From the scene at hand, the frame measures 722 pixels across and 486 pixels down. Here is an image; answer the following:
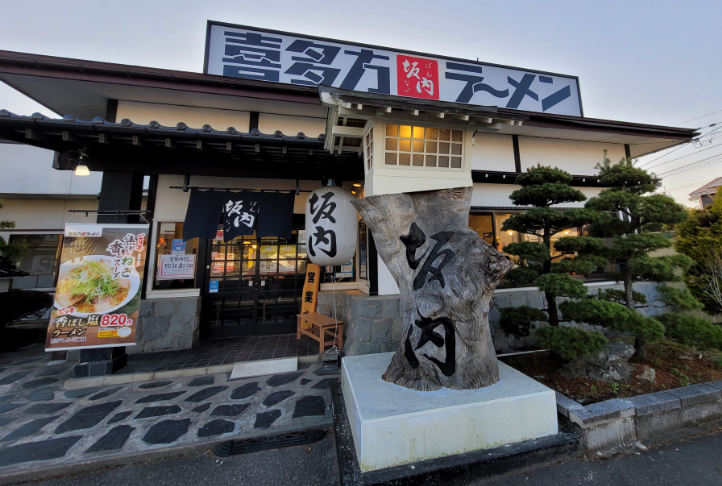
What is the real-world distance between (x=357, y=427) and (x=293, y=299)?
5005mm

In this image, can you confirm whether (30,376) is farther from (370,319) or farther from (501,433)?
(501,433)

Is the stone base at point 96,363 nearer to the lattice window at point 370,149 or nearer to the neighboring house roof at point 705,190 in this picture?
the lattice window at point 370,149

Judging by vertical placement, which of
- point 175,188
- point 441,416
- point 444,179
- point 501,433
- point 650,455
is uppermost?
point 175,188

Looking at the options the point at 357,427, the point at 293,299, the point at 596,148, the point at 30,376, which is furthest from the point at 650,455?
the point at 30,376

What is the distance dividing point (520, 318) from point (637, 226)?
89.2 inches

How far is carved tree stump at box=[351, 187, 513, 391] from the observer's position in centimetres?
288

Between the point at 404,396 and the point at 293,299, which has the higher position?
the point at 293,299

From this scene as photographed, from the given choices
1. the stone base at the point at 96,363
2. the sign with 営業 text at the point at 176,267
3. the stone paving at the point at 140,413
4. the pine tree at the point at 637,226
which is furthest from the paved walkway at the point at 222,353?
the pine tree at the point at 637,226

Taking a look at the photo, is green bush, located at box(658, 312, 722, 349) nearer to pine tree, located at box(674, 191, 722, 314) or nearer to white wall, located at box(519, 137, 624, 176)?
pine tree, located at box(674, 191, 722, 314)

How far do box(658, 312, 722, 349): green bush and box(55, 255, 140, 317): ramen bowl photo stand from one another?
8942 mm

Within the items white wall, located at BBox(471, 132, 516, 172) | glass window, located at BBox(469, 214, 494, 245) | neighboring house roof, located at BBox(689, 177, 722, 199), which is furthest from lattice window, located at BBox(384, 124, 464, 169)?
neighboring house roof, located at BBox(689, 177, 722, 199)

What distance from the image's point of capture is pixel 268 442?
3.09 m

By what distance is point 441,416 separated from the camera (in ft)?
8.45

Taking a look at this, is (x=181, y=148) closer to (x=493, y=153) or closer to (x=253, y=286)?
(x=253, y=286)
